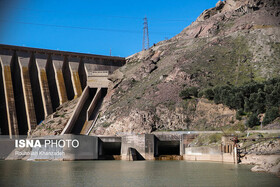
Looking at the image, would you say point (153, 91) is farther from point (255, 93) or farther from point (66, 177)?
point (66, 177)

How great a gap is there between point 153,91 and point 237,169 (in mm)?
28123

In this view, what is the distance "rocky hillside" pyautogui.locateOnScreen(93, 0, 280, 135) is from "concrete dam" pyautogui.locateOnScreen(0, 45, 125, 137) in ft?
Result: 9.66

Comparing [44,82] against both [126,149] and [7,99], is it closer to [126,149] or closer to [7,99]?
[7,99]

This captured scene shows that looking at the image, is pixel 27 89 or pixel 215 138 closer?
pixel 215 138

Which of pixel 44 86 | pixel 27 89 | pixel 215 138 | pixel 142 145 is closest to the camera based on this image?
pixel 215 138

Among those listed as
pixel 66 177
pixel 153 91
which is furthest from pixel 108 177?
pixel 153 91

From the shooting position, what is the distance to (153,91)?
178 feet

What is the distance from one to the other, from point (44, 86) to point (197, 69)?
24.6 metres

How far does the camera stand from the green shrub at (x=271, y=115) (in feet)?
126

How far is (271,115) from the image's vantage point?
38.6 metres

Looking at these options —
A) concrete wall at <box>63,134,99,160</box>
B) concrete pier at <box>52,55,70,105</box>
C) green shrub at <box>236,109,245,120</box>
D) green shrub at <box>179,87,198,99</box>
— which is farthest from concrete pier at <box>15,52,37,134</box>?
green shrub at <box>236,109,245,120</box>

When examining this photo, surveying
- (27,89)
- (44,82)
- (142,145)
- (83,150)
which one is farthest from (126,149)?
(44,82)

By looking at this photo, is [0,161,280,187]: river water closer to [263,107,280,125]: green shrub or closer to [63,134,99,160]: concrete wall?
[63,134,99,160]: concrete wall

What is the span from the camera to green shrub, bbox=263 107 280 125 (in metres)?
38.5
